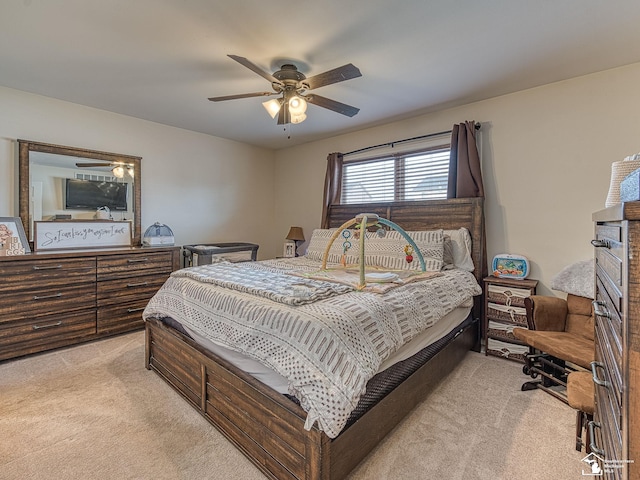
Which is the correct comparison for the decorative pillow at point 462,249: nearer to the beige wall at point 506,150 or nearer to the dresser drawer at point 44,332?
the beige wall at point 506,150

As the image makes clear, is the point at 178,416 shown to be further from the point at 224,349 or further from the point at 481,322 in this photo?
the point at 481,322

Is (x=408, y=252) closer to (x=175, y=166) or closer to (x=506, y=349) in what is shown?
(x=506, y=349)

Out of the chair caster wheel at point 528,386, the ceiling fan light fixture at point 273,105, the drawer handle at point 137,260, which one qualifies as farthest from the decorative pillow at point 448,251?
the drawer handle at point 137,260

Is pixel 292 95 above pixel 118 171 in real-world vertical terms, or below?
above

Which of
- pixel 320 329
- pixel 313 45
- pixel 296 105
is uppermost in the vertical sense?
pixel 313 45

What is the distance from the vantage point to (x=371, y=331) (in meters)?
1.53

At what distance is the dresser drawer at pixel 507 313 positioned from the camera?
271 centimetres

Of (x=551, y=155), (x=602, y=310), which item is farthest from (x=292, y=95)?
(x=551, y=155)

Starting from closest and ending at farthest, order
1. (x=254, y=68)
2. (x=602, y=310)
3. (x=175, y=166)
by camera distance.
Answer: (x=602, y=310)
(x=254, y=68)
(x=175, y=166)

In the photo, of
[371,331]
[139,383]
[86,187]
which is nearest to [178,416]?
[139,383]

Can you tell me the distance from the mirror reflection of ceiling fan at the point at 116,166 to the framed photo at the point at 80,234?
59 centimetres

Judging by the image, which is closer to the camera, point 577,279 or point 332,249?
point 577,279

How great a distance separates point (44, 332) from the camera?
2863 mm

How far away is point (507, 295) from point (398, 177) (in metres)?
1.85
